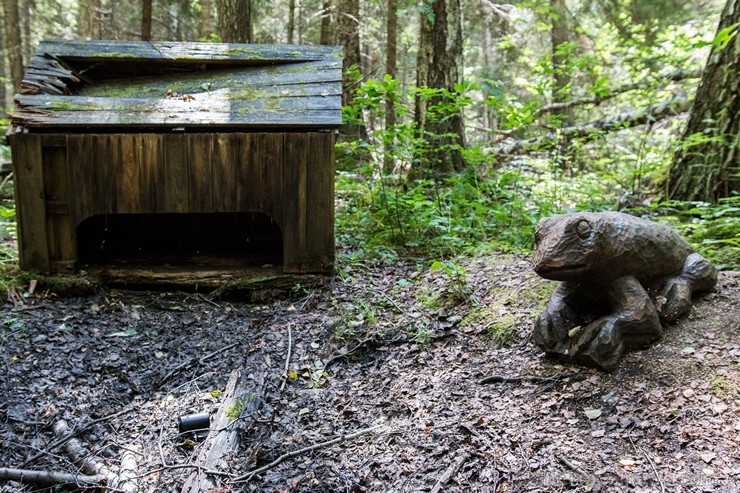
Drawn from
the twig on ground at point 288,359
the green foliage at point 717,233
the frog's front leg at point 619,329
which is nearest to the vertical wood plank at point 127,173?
the twig on ground at point 288,359

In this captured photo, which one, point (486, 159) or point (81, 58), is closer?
point (81, 58)

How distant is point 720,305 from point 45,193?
211 inches

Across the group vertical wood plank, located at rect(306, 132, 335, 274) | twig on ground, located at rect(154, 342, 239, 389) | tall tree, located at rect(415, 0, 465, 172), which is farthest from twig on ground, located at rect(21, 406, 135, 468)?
tall tree, located at rect(415, 0, 465, 172)

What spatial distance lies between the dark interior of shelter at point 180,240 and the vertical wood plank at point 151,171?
0.84 m

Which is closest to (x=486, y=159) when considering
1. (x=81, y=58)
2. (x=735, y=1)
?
(x=735, y=1)

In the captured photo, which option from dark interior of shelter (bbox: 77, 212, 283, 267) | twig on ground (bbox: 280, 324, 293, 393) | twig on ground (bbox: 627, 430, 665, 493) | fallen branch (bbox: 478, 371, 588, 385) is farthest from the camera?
dark interior of shelter (bbox: 77, 212, 283, 267)

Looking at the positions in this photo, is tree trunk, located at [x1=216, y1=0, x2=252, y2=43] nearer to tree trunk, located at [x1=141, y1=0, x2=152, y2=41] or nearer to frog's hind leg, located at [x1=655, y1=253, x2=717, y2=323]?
tree trunk, located at [x1=141, y1=0, x2=152, y2=41]

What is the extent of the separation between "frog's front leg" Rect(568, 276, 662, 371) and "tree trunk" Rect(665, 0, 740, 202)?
2.83 m

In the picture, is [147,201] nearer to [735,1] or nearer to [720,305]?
[720,305]

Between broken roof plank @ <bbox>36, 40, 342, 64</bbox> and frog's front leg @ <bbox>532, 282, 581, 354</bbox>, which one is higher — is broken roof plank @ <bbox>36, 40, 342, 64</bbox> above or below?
above

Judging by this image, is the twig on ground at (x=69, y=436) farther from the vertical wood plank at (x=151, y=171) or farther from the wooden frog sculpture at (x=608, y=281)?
the wooden frog sculpture at (x=608, y=281)

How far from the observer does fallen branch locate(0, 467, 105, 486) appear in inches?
96.7

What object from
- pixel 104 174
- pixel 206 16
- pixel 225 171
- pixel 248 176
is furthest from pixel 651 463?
pixel 206 16

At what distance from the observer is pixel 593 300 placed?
3.07 m
